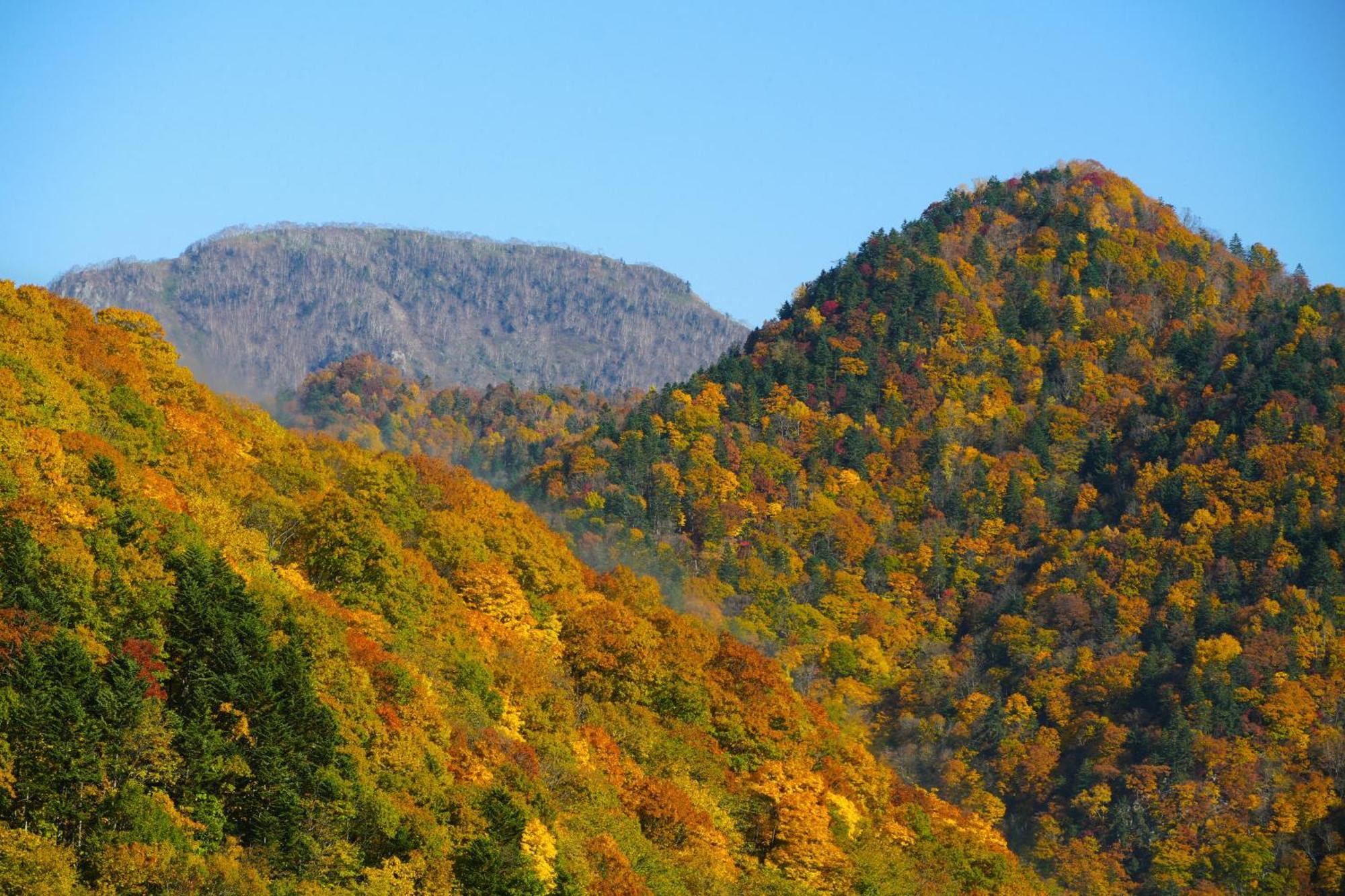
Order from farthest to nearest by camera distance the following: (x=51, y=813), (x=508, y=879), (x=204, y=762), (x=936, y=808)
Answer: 1. (x=936, y=808)
2. (x=508, y=879)
3. (x=204, y=762)
4. (x=51, y=813)

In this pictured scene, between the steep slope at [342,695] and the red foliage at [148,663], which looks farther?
the red foliage at [148,663]

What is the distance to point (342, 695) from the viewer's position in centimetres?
7488

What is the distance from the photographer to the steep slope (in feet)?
205

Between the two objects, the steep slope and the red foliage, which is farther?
the red foliage

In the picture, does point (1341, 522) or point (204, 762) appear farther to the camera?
point (1341, 522)

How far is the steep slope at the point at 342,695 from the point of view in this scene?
205 ft

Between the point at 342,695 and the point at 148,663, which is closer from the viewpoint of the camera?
the point at 148,663

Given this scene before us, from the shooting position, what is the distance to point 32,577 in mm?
67875

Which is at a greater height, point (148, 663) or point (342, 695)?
point (148, 663)

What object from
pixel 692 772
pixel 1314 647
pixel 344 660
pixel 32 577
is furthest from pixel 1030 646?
pixel 32 577

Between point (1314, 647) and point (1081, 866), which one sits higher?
point (1314, 647)

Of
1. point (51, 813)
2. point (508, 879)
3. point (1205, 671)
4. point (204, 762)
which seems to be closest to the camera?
point (51, 813)

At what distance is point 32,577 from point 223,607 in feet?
25.5

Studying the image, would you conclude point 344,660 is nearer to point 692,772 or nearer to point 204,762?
point 204,762
